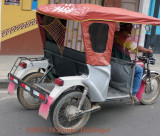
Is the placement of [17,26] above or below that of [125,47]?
below

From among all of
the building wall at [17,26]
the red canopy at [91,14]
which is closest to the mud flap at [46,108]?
the red canopy at [91,14]

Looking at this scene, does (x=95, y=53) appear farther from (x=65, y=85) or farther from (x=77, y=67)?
(x=65, y=85)

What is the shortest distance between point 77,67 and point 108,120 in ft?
3.71

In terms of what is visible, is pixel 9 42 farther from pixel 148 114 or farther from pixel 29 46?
pixel 148 114

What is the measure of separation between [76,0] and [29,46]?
2.35m

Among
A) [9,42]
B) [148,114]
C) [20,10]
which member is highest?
[20,10]

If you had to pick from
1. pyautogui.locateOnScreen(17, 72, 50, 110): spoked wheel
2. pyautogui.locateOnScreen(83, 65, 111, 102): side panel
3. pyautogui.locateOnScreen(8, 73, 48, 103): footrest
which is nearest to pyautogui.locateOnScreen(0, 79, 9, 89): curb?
pyautogui.locateOnScreen(17, 72, 50, 110): spoked wheel

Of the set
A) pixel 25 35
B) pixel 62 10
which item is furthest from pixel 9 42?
pixel 62 10

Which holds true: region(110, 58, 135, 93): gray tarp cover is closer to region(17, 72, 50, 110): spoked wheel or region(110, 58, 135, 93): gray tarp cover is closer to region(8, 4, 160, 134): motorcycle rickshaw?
region(8, 4, 160, 134): motorcycle rickshaw

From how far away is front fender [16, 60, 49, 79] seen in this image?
15.1 feet

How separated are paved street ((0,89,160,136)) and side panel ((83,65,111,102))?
58cm

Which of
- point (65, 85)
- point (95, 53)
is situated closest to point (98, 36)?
point (95, 53)

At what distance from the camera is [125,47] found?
478 cm

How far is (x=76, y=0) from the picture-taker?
30.4 ft
